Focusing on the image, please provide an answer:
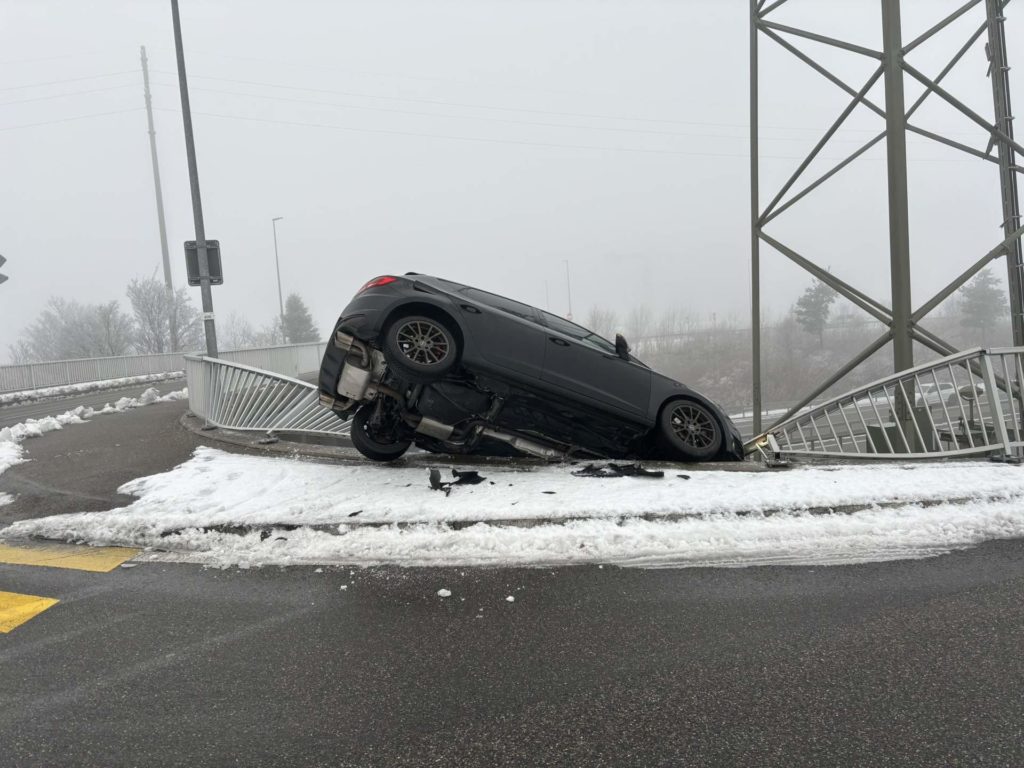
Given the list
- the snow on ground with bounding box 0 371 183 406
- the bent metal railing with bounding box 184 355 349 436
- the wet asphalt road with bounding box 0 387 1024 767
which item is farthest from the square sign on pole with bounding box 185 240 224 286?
the snow on ground with bounding box 0 371 183 406

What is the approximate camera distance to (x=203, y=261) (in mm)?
11172

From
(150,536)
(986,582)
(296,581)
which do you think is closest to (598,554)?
(296,581)

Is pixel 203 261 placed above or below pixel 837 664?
above

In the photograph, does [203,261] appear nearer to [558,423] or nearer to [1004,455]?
[558,423]

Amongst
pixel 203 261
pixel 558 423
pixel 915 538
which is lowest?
pixel 915 538

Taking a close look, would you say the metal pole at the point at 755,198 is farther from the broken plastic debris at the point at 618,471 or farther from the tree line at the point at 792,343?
the tree line at the point at 792,343

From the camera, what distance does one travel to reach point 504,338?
18.8ft

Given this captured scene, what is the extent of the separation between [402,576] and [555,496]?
1.61 m

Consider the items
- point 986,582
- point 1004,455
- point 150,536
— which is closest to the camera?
point 986,582

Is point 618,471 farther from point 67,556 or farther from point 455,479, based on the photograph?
point 67,556

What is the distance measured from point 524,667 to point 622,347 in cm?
401

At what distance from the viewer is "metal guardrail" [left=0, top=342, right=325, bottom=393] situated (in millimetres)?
20516

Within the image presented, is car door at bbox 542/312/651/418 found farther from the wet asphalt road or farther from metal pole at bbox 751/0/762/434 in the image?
metal pole at bbox 751/0/762/434

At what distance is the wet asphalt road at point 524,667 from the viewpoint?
2.28 metres
